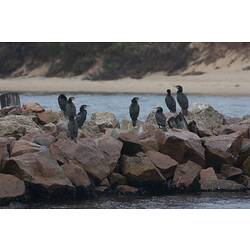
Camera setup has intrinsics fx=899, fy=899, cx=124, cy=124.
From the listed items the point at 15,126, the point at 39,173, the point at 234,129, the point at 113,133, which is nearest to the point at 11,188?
the point at 39,173

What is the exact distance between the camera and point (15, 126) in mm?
10703

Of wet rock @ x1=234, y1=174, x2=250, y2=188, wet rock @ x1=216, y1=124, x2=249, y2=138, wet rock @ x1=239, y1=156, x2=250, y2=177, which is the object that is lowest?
wet rock @ x1=234, y1=174, x2=250, y2=188

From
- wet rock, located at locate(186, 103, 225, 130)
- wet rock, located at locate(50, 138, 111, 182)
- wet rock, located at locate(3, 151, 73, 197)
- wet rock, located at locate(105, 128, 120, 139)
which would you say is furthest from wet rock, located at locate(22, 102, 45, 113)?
wet rock, located at locate(3, 151, 73, 197)

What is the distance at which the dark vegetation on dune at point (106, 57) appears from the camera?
11.5 m

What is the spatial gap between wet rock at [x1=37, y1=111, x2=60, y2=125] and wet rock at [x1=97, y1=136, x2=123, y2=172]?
175cm

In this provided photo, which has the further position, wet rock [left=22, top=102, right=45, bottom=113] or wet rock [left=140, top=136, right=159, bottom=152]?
wet rock [left=22, top=102, right=45, bottom=113]

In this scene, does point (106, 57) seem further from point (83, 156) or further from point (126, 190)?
point (126, 190)

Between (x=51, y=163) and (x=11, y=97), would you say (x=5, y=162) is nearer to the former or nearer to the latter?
(x=51, y=163)

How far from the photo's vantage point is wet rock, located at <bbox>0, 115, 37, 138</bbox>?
10531 mm

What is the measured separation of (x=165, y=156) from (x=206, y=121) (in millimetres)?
1954

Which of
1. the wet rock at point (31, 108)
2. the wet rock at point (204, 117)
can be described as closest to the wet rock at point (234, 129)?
the wet rock at point (204, 117)

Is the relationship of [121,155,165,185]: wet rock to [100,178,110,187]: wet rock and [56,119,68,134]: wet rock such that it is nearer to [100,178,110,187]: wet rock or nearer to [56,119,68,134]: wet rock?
[100,178,110,187]: wet rock

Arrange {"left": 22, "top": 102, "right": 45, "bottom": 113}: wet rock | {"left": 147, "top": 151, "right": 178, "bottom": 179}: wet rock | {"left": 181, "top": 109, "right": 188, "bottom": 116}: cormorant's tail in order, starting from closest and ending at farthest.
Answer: {"left": 147, "top": 151, "right": 178, "bottom": 179}: wet rock, {"left": 181, "top": 109, "right": 188, "bottom": 116}: cormorant's tail, {"left": 22, "top": 102, "right": 45, "bottom": 113}: wet rock

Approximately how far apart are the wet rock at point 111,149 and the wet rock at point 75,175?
0.43 m
